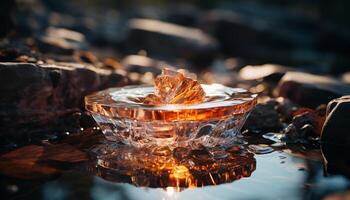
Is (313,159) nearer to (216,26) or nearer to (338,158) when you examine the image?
(338,158)

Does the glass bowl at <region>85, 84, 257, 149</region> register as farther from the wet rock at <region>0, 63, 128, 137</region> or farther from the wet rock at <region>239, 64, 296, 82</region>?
the wet rock at <region>239, 64, 296, 82</region>

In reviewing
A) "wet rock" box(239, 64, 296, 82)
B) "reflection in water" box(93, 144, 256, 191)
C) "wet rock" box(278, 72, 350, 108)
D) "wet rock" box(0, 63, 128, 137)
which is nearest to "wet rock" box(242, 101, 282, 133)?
"wet rock" box(278, 72, 350, 108)

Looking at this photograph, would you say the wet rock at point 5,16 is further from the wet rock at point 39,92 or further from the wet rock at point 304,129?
the wet rock at point 304,129

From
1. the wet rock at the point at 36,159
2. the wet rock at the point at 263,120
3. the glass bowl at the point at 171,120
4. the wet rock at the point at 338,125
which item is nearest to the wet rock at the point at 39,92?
the wet rock at the point at 36,159

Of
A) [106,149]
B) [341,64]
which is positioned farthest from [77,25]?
[106,149]

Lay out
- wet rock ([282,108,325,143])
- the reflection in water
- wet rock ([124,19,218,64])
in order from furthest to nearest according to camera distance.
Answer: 1. wet rock ([124,19,218,64])
2. wet rock ([282,108,325,143])
3. the reflection in water

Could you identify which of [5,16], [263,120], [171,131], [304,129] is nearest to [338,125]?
[304,129]
